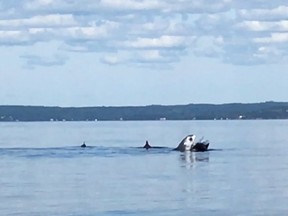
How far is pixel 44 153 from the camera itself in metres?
96.6

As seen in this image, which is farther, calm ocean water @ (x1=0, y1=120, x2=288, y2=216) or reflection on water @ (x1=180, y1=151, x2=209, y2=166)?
reflection on water @ (x1=180, y1=151, x2=209, y2=166)

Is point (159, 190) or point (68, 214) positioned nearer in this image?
point (68, 214)

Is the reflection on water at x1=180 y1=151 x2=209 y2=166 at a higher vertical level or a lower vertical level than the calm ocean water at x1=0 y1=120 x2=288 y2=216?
higher

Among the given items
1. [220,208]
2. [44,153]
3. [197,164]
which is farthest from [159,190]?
[44,153]

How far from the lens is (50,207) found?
144 ft

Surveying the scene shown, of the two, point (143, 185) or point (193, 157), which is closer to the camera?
point (143, 185)

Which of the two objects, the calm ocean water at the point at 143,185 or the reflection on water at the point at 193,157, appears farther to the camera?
the reflection on water at the point at 193,157

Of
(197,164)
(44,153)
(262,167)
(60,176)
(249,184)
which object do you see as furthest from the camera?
(44,153)

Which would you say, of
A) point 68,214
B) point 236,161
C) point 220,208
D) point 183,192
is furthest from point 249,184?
point 236,161

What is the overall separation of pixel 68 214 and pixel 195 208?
18.9ft

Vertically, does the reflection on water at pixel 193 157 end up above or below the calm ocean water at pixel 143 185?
above

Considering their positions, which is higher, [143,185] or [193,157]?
[193,157]

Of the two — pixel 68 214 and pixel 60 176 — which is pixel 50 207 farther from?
pixel 60 176

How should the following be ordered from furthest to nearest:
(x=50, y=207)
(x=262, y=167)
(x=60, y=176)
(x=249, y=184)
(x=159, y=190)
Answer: (x=262, y=167) → (x=60, y=176) → (x=249, y=184) → (x=159, y=190) → (x=50, y=207)
